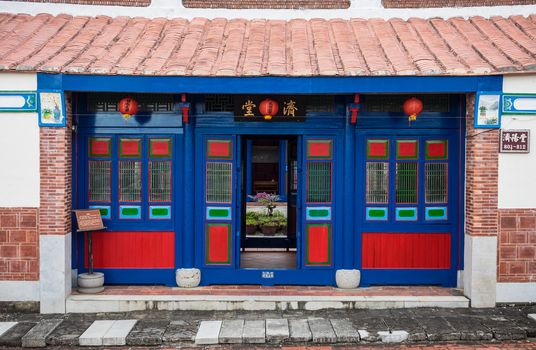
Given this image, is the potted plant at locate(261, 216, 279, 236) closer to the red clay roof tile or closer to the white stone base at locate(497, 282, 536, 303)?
the red clay roof tile

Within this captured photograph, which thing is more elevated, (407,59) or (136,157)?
(407,59)

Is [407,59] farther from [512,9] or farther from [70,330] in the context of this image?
[70,330]

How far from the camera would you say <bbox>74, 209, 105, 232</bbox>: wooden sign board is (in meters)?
9.00

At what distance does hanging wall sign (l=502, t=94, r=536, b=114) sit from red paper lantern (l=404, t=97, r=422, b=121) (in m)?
1.35

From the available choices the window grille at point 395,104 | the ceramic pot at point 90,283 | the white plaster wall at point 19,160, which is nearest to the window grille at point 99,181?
the white plaster wall at point 19,160

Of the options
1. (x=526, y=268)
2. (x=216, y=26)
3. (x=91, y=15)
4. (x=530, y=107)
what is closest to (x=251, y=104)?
(x=216, y=26)

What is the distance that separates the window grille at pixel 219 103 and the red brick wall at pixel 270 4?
7.63 ft

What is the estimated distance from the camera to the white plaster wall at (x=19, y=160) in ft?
28.5

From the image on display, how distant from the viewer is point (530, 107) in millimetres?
8711

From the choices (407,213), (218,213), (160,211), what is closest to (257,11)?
(218,213)

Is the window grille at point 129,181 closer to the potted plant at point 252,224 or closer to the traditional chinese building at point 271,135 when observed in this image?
the traditional chinese building at point 271,135

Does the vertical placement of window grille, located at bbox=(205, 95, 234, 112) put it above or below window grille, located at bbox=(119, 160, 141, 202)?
above

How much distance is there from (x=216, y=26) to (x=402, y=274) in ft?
19.3

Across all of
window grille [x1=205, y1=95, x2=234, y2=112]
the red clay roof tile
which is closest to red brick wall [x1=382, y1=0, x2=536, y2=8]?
the red clay roof tile
